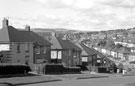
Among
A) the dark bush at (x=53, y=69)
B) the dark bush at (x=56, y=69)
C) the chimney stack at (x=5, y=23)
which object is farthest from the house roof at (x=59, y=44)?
the dark bush at (x=53, y=69)

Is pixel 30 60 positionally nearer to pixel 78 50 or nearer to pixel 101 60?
pixel 78 50

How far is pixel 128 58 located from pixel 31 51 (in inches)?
5117

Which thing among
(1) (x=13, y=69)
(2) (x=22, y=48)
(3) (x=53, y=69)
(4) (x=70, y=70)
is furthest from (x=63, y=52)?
(1) (x=13, y=69)

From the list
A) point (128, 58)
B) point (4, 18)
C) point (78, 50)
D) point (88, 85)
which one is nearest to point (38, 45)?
point (4, 18)

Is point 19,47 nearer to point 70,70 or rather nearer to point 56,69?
point 56,69

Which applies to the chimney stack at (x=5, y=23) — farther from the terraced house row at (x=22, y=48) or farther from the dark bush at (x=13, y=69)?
the dark bush at (x=13, y=69)

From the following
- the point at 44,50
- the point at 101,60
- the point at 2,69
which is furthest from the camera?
the point at 101,60

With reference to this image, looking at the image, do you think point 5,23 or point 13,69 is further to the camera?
point 5,23

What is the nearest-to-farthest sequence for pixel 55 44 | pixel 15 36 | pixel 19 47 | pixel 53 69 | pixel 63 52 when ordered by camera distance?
pixel 53 69, pixel 19 47, pixel 15 36, pixel 63 52, pixel 55 44

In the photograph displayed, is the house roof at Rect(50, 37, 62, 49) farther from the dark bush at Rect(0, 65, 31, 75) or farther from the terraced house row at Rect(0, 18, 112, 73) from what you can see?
the dark bush at Rect(0, 65, 31, 75)

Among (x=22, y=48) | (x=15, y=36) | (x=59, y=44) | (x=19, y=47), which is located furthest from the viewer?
(x=59, y=44)

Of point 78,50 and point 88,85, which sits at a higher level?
point 78,50

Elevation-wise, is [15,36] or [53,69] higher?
[15,36]

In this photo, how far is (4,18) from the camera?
5531 centimetres
